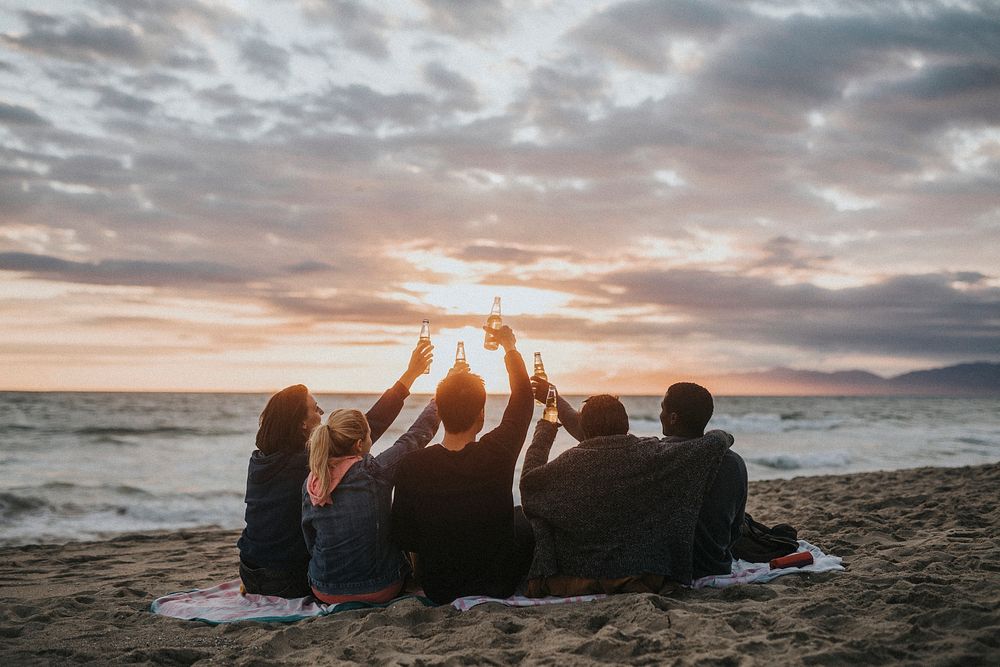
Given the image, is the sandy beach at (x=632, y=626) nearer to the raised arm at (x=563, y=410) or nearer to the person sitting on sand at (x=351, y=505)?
the person sitting on sand at (x=351, y=505)

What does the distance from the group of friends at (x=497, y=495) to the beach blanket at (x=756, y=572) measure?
0.26 ft

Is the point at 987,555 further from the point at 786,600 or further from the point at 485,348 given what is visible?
the point at 485,348

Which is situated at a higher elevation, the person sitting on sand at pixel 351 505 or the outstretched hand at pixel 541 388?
the outstretched hand at pixel 541 388

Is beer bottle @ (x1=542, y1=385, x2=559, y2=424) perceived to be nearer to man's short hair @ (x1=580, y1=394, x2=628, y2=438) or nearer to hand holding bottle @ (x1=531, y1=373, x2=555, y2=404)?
hand holding bottle @ (x1=531, y1=373, x2=555, y2=404)

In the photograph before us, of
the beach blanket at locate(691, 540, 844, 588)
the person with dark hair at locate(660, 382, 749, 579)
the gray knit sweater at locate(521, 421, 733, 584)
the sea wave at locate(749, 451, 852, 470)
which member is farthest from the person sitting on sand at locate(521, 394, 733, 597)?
the sea wave at locate(749, 451, 852, 470)

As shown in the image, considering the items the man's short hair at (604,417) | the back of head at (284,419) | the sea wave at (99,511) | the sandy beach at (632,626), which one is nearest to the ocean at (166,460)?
the sea wave at (99,511)

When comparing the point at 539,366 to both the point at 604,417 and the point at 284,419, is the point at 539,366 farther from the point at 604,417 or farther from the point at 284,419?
Result: the point at 284,419

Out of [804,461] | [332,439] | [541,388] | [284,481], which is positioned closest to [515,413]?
[541,388]

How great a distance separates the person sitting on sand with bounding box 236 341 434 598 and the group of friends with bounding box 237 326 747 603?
0.05ft

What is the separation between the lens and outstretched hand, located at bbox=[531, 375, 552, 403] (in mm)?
4816

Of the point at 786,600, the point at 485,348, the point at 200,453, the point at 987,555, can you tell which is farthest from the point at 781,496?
the point at 200,453

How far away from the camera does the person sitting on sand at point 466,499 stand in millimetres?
4363

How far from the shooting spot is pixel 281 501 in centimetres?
494

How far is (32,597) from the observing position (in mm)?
5668
